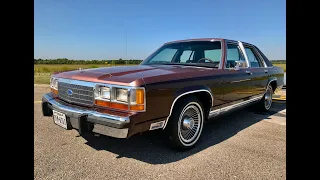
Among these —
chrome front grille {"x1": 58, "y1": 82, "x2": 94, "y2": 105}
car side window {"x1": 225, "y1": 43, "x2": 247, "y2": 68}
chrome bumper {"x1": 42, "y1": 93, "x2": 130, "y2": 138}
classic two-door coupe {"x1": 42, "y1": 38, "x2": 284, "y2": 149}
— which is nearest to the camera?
chrome bumper {"x1": 42, "y1": 93, "x2": 130, "y2": 138}

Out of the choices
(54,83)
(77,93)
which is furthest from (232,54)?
(54,83)

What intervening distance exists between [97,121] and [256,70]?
12.0 feet

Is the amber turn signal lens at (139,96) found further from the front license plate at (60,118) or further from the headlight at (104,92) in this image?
the front license plate at (60,118)

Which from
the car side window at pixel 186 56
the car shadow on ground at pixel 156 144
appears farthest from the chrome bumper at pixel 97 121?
the car side window at pixel 186 56

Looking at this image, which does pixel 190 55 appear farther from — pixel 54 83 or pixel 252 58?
pixel 54 83

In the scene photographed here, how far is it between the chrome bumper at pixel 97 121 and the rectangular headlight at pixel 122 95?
21cm

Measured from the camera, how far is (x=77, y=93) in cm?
293

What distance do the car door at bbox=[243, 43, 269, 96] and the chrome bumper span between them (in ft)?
10.4

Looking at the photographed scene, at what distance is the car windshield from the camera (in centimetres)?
397

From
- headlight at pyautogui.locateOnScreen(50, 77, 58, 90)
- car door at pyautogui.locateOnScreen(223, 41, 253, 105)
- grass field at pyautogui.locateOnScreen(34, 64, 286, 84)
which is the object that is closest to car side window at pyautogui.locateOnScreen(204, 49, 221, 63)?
car door at pyautogui.locateOnScreen(223, 41, 253, 105)

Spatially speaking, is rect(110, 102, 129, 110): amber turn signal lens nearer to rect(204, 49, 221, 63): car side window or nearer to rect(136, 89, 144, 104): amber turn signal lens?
rect(136, 89, 144, 104): amber turn signal lens

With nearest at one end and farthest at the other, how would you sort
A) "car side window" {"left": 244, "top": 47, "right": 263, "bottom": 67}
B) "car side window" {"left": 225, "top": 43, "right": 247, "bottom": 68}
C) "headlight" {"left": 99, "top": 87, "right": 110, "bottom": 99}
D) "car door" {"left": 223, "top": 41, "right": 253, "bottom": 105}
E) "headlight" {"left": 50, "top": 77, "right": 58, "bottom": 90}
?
"headlight" {"left": 99, "top": 87, "right": 110, "bottom": 99} < "headlight" {"left": 50, "top": 77, "right": 58, "bottom": 90} < "car door" {"left": 223, "top": 41, "right": 253, "bottom": 105} < "car side window" {"left": 225, "top": 43, "right": 247, "bottom": 68} < "car side window" {"left": 244, "top": 47, "right": 263, "bottom": 67}
